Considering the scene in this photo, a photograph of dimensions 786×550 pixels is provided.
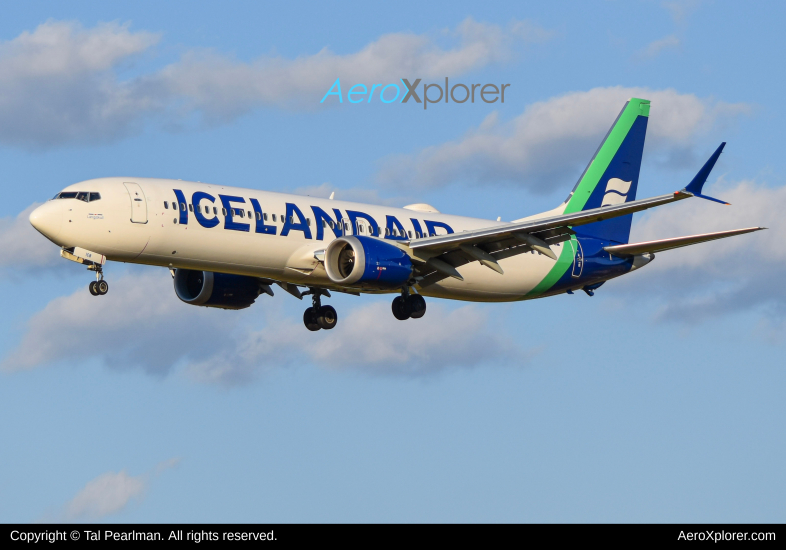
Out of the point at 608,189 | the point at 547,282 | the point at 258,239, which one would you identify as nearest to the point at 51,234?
the point at 258,239

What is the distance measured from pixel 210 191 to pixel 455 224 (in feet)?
38.6

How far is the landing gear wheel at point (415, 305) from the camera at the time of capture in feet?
147

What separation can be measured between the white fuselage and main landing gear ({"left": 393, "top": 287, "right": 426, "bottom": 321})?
7.80ft

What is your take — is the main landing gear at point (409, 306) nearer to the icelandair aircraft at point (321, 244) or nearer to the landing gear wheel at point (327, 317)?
the icelandair aircraft at point (321, 244)

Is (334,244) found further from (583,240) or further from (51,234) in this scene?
(583,240)

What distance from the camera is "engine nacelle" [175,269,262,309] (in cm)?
4778

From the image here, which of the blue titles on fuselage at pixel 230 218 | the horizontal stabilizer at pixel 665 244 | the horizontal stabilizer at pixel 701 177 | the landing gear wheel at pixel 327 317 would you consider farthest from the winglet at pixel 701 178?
the landing gear wheel at pixel 327 317

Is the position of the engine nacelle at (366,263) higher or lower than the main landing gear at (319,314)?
lower

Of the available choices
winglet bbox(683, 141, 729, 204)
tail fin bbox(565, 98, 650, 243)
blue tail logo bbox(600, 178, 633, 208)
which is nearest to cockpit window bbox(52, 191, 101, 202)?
winglet bbox(683, 141, 729, 204)

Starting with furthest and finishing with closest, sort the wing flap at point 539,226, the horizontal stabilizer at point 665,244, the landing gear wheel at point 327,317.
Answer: the landing gear wheel at point 327,317
the horizontal stabilizer at point 665,244
the wing flap at point 539,226

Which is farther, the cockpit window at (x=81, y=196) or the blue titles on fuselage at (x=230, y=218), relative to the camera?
the blue titles on fuselage at (x=230, y=218)

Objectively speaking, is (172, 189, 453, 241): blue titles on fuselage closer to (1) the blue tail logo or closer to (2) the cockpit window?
(2) the cockpit window

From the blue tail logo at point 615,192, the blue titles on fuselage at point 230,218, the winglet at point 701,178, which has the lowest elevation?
the winglet at point 701,178

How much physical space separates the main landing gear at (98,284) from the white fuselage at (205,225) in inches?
23.6
